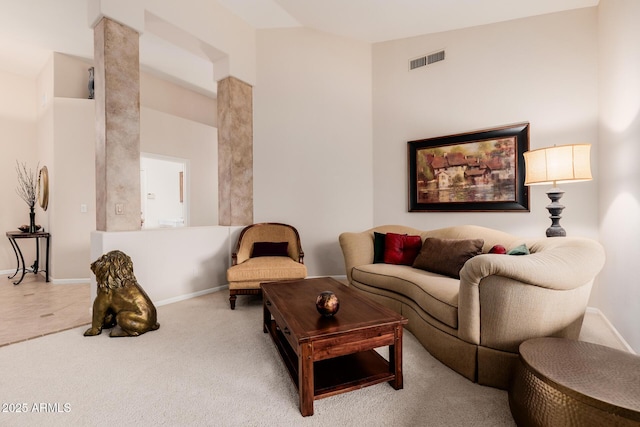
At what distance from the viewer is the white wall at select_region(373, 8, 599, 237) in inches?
120

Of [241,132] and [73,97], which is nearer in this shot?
[241,132]

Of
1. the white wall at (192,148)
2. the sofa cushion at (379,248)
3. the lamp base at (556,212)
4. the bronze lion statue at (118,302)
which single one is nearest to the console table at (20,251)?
the white wall at (192,148)

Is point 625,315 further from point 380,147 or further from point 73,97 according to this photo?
point 73,97

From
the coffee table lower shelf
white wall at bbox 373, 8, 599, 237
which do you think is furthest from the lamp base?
the coffee table lower shelf

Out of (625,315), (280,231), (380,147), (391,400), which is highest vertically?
(380,147)

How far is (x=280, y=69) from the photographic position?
444 cm

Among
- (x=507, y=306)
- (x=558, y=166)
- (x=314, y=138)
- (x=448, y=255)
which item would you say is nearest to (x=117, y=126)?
(x=314, y=138)

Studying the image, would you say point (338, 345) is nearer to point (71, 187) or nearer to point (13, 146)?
point (71, 187)

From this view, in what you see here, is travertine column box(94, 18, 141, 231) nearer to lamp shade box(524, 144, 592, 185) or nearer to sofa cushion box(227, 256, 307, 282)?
sofa cushion box(227, 256, 307, 282)

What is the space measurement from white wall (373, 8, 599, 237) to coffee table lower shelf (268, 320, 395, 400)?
8.13 ft

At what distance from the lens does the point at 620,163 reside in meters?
2.41

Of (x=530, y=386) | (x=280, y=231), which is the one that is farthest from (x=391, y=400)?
(x=280, y=231)

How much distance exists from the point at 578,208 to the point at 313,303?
9.77 ft

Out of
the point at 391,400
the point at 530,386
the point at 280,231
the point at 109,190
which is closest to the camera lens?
the point at 530,386
